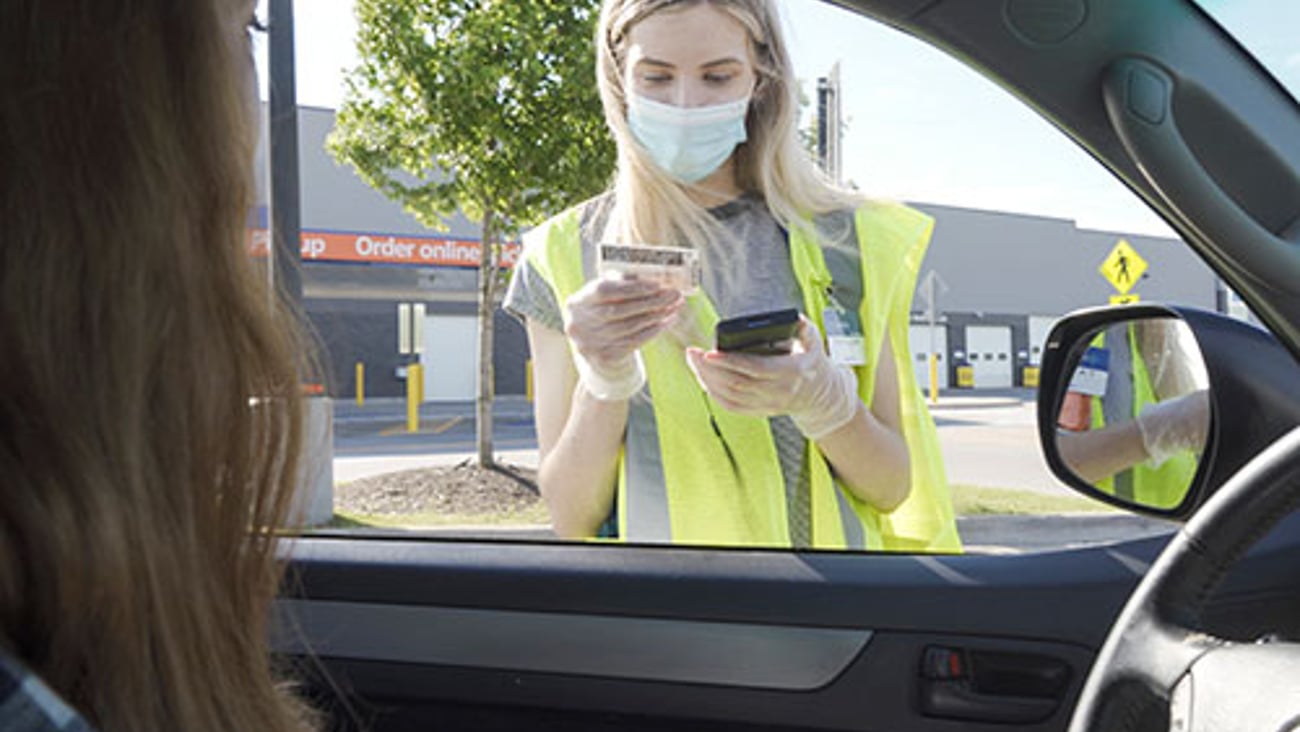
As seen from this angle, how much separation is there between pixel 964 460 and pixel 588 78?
2252mm

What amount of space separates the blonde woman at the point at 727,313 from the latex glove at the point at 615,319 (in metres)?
0.02

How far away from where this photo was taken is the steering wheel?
85cm

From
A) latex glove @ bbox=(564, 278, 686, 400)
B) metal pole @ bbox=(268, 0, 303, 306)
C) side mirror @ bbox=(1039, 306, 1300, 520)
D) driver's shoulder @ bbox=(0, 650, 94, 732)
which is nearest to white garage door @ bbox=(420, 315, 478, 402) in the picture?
metal pole @ bbox=(268, 0, 303, 306)

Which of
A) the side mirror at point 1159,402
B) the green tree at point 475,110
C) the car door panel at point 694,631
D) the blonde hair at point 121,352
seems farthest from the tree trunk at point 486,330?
the blonde hair at point 121,352

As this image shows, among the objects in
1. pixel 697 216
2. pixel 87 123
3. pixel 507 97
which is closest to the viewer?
pixel 87 123

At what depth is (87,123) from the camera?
0.68m

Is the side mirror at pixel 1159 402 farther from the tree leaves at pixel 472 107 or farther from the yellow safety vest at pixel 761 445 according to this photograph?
the tree leaves at pixel 472 107

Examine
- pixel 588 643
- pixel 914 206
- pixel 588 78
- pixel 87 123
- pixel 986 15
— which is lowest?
pixel 588 643

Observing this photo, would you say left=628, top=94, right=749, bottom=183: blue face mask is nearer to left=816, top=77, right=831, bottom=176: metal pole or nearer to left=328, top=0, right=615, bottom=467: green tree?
left=816, top=77, right=831, bottom=176: metal pole

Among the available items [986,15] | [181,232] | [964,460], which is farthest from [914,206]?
[964,460]

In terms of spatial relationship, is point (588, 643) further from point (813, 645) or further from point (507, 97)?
point (507, 97)

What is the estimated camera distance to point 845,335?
1.91 metres

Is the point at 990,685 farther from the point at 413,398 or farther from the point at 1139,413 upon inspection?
the point at 413,398

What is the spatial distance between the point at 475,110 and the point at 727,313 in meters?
1.12
